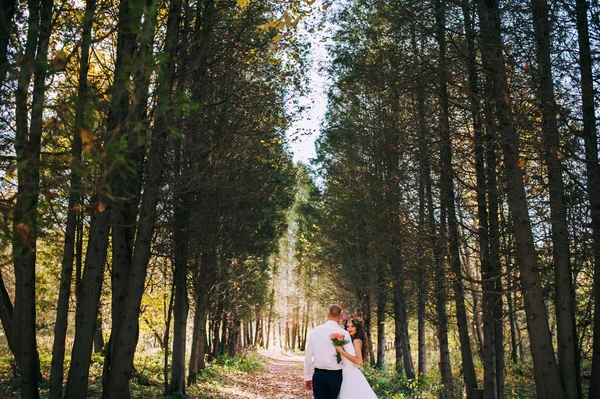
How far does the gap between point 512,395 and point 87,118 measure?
579 inches

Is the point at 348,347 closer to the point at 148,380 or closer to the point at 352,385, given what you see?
the point at 352,385

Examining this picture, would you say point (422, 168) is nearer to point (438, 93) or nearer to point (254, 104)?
point (438, 93)

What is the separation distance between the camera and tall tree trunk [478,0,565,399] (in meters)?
7.99

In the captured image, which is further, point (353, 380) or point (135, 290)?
point (353, 380)

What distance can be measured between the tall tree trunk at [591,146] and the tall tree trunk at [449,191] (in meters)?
1.93

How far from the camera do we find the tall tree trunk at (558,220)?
7.56 meters

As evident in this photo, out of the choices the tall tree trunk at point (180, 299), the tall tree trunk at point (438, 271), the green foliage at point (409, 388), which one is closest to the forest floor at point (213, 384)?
the tall tree trunk at point (180, 299)

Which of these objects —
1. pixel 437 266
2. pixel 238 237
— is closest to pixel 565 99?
pixel 437 266

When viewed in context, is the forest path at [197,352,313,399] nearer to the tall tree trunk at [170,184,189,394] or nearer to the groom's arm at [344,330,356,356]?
the tall tree trunk at [170,184,189,394]

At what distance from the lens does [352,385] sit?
30.8ft

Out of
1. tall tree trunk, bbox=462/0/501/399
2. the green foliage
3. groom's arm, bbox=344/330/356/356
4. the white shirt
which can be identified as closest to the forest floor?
the green foliage

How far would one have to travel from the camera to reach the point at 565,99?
833cm

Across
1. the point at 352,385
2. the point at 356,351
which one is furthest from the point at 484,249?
the point at 352,385

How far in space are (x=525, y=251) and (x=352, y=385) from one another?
356 cm
